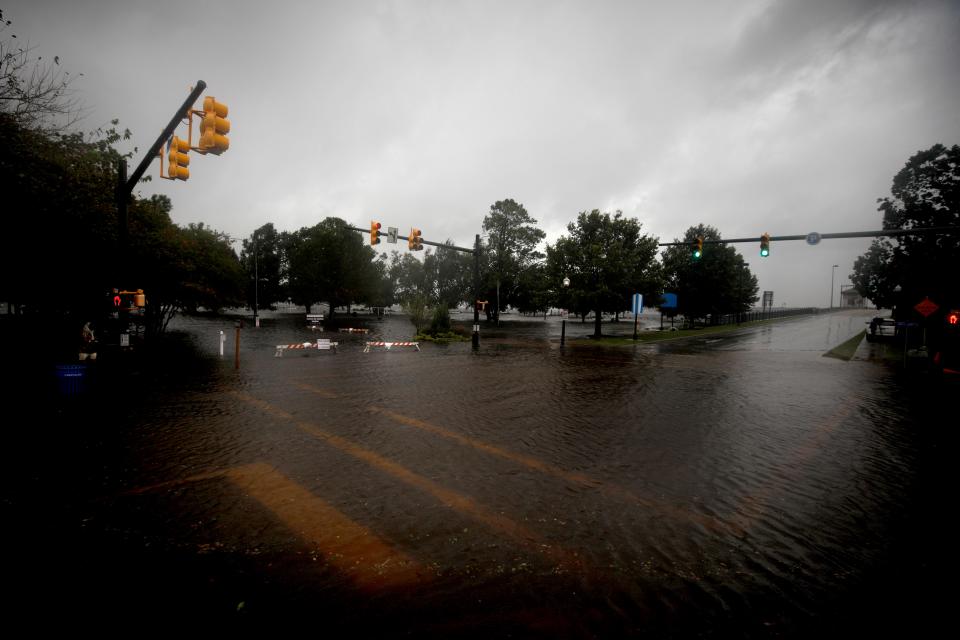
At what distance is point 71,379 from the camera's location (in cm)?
852

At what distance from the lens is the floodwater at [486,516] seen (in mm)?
2965

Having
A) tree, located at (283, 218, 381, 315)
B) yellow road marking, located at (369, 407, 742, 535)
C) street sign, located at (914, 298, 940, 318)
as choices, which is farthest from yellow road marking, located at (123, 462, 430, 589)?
tree, located at (283, 218, 381, 315)

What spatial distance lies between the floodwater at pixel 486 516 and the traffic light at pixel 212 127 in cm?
486

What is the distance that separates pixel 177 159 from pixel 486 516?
8.83 meters

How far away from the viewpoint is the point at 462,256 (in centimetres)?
5962

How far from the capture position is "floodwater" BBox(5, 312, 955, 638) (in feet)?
9.73

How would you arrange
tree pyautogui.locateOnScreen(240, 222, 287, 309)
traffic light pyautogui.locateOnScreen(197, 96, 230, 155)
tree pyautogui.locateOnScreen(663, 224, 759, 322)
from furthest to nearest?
tree pyautogui.locateOnScreen(240, 222, 287, 309) < tree pyautogui.locateOnScreen(663, 224, 759, 322) < traffic light pyautogui.locateOnScreen(197, 96, 230, 155)

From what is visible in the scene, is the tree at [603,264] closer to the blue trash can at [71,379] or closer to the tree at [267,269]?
the blue trash can at [71,379]

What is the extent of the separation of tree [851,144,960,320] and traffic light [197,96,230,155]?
32.7 meters

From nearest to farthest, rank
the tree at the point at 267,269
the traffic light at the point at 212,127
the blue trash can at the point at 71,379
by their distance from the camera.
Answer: the traffic light at the point at 212,127
the blue trash can at the point at 71,379
the tree at the point at 267,269

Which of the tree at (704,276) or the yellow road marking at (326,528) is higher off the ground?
the tree at (704,276)

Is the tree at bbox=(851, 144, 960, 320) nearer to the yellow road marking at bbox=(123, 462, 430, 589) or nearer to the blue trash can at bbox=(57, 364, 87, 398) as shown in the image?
the yellow road marking at bbox=(123, 462, 430, 589)

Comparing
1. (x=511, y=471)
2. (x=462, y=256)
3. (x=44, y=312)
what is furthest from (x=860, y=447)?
(x=462, y=256)

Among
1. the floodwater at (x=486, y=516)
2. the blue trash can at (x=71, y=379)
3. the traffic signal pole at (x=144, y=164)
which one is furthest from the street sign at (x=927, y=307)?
the blue trash can at (x=71, y=379)
